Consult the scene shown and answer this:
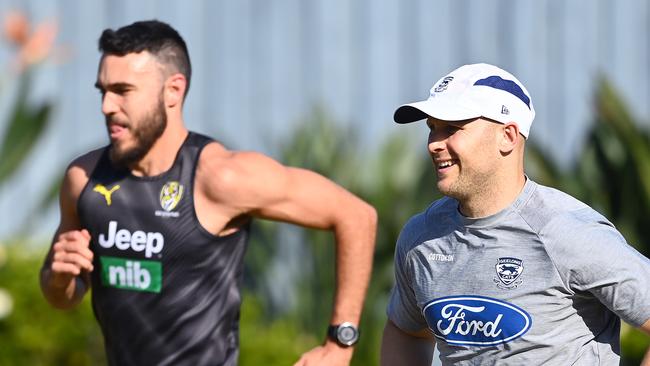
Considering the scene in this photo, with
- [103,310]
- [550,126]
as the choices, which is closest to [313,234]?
[550,126]

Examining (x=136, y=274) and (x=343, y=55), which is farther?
(x=343, y=55)

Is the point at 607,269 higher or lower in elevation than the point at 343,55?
higher

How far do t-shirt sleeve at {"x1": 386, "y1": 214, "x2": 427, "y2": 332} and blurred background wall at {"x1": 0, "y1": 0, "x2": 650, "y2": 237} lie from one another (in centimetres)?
471

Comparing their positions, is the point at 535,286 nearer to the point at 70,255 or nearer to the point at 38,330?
the point at 70,255

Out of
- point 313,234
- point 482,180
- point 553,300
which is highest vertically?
point 482,180

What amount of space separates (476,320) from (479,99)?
1.88 feet

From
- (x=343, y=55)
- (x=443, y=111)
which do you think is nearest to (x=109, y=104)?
(x=443, y=111)

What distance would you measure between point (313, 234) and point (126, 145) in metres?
3.20

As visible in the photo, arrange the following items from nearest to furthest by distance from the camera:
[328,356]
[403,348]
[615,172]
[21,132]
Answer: [403,348]
[328,356]
[615,172]
[21,132]

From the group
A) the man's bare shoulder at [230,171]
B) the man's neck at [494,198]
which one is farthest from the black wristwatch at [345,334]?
the man's neck at [494,198]

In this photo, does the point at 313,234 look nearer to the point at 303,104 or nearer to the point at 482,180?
the point at 303,104

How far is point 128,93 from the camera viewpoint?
16.5 feet

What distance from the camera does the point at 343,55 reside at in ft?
29.1

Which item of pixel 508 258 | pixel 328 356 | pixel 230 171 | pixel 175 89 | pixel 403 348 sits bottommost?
pixel 328 356
